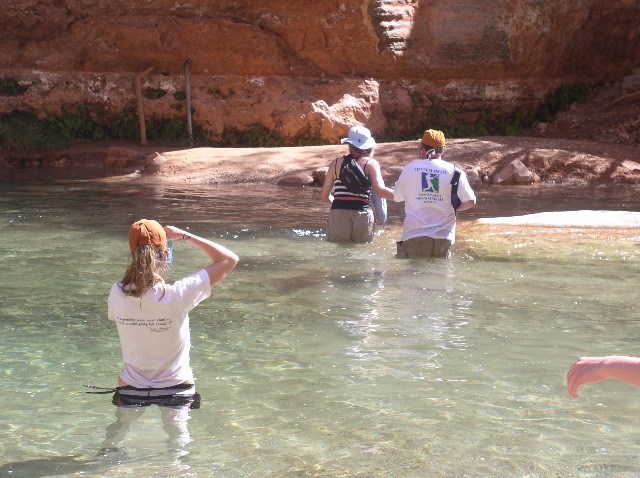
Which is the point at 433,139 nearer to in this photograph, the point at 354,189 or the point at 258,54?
the point at 354,189

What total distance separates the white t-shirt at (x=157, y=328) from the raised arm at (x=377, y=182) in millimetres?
4208

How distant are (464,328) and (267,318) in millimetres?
1539

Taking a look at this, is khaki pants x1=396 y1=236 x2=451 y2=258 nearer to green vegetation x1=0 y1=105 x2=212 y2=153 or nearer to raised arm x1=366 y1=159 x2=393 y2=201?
raised arm x1=366 y1=159 x2=393 y2=201

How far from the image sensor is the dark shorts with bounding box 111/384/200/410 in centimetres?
400

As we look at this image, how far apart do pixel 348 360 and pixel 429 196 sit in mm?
2774

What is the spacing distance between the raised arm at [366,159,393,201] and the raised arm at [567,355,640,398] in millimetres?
5292

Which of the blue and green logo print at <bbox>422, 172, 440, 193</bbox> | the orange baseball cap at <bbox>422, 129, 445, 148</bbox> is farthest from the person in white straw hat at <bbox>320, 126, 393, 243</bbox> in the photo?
the orange baseball cap at <bbox>422, 129, 445, 148</bbox>

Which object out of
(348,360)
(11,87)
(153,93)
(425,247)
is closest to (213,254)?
(348,360)

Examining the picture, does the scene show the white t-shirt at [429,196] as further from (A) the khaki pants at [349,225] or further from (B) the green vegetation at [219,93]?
(B) the green vegetation at [219,93]

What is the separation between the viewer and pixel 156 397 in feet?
13.2

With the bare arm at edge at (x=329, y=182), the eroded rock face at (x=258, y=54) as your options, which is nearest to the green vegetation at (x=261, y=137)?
the eroded rock face at (x=258, y=54)

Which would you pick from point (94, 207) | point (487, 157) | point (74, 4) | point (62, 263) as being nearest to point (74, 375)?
point (62, 263)

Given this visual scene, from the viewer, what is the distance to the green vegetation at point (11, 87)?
21250 mm

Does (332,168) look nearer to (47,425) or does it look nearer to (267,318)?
(267,318)
